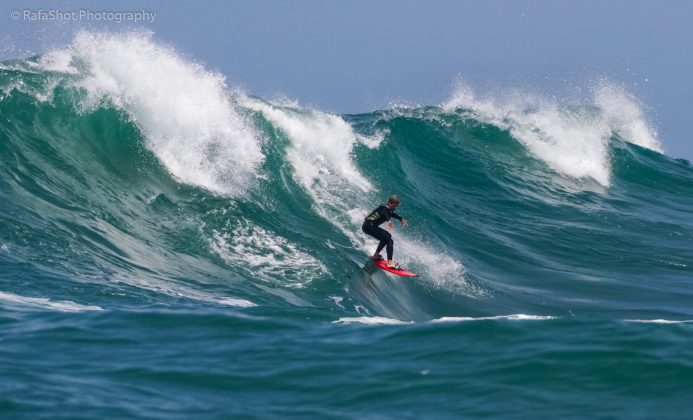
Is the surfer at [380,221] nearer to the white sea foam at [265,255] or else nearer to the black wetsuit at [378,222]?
the black wetsuit at [378,222]

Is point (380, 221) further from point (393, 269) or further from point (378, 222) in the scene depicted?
point (393, 269)

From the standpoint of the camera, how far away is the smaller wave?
9859mm

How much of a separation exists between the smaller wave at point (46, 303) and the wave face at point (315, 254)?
5 centimetres

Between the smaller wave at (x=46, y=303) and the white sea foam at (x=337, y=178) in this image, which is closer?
the smaller wave at (x=46, y=303)

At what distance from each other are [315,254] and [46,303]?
6.03 m

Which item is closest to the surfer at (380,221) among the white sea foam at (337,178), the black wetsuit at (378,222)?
the black wetsuit at (378,222)

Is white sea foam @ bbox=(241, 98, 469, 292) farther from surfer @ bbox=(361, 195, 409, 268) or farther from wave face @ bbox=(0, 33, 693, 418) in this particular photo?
surfer @ bbox=(361, 195, 409, 268)

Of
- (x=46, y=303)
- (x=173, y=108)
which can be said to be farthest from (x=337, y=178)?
(x=46, y=303)

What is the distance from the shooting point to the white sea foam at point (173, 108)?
58.2 ft

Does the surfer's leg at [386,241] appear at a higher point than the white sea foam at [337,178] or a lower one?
lower

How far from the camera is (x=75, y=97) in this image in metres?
18.3

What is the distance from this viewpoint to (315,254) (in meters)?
15.5

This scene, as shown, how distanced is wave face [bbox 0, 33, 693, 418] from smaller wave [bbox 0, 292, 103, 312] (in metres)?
0.05

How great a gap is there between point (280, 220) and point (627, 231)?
8.88m
